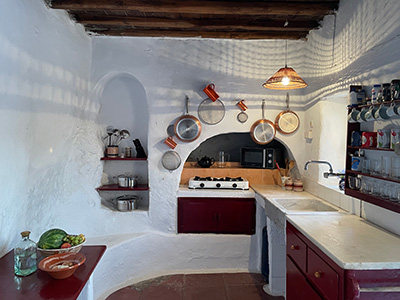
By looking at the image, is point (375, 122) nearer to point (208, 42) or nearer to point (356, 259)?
point (356, 259)

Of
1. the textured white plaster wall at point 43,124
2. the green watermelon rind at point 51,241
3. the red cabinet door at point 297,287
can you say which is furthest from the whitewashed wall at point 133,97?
the red cabinet door at point 297,287

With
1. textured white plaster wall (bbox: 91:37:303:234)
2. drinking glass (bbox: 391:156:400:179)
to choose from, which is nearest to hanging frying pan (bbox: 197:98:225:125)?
textured white plaster wall (bbox: 91:37:303:234)

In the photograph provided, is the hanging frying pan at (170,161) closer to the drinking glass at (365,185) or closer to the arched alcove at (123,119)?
the arched alcove at (123,119)

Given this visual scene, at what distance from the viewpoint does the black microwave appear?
141 inches

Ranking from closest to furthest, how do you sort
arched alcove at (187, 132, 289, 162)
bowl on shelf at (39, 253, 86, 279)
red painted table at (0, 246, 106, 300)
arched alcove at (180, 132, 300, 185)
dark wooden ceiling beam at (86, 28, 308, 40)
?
red painted table at (0, 246, 106, 300), bowl on shelf at (39, 253, 86, 279), dark wooden ceiling beam at (86, 28, 308, 40), arched alcove at (180, 132, 300, 185), arched alcove at (187, 132, 289, 162)

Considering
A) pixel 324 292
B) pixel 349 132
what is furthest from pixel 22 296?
pixel 349 132

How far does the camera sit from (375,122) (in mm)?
2074

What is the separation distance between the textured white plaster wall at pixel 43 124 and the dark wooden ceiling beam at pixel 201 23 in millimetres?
284

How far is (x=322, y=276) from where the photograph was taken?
1.69 m

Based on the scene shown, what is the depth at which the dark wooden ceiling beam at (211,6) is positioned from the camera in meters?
2.51

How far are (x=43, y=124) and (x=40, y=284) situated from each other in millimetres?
1263

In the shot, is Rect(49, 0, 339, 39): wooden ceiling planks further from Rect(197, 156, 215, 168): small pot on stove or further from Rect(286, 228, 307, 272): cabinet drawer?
Rect(286, 228, 307, 272): cabinet drawer

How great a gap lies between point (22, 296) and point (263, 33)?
3.00 m

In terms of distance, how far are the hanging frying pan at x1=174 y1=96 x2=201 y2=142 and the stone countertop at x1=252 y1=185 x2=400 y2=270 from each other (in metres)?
1.19
